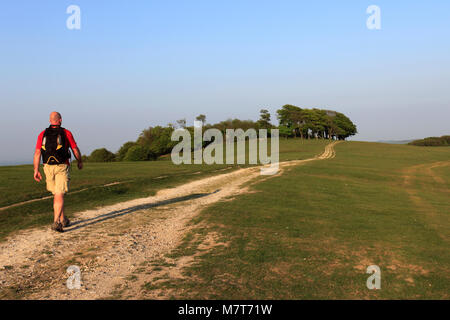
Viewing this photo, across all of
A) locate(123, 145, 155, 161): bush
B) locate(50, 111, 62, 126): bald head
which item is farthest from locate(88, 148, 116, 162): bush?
locate(50, 111, 62, 126): bald head

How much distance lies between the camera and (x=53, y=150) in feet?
33.8

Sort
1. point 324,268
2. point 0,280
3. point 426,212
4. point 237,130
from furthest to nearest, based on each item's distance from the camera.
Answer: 1. point 237,130
2. point 426,212
3. point 324,268
4. point 0,280

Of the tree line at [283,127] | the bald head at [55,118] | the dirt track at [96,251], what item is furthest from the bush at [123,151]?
the bald head at [55,118]

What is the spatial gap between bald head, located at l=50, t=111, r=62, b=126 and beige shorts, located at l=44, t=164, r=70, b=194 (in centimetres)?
137

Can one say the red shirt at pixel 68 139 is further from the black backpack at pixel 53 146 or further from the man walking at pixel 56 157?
the black backpack at pixel 53 146

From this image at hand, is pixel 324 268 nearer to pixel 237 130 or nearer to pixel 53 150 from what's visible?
pixel 53 150

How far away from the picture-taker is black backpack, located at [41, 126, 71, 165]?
1027cm

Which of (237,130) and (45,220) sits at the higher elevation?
(237,130)

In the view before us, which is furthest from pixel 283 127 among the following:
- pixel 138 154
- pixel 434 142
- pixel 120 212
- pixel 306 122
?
pixel 120 212

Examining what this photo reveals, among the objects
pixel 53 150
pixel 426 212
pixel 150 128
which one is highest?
pixel 150 128

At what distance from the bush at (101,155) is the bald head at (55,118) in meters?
88.7

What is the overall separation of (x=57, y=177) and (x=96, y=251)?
339 centimetres
